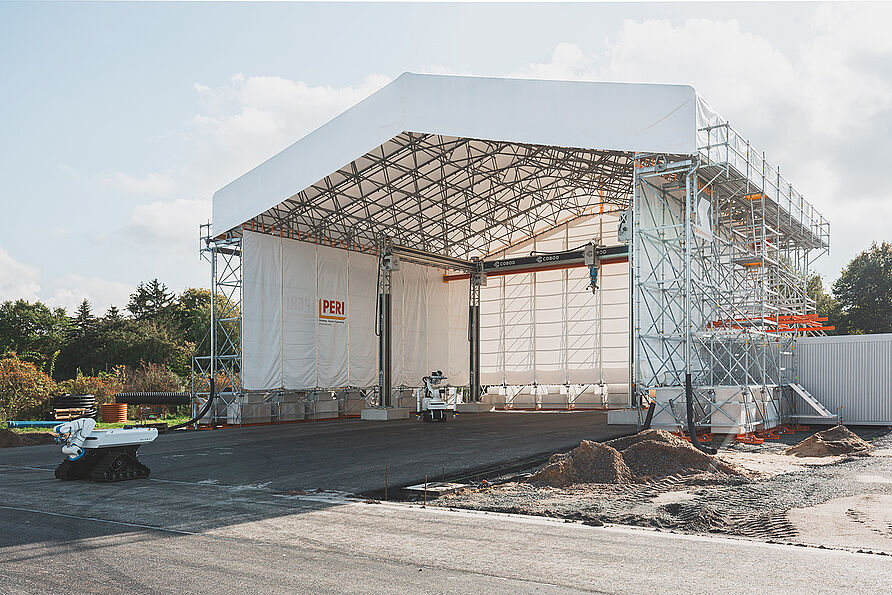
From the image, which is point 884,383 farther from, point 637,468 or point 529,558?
point 529,558

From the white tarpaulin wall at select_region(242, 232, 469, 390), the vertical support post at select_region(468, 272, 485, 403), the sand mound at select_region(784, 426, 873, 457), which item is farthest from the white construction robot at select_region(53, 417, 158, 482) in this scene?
A: the vertical support post at select_region(468, 272, 485, 403)

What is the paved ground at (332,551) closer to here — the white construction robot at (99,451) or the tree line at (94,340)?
the white construction robot at (99,451)

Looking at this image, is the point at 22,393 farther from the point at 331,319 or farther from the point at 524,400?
the point at 524,400

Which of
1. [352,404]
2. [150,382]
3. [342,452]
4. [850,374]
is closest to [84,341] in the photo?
[150,382]

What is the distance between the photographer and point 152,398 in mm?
28156

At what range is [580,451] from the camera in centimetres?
1258

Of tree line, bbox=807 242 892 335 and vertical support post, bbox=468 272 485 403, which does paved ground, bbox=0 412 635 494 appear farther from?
tree line, bbox=807 242 892 335

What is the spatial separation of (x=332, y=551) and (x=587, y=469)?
18.9 ft

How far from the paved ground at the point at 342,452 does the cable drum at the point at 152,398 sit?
452 cm

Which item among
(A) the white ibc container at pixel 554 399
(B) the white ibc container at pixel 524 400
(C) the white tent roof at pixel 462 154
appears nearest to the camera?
(C) the white tent roof at pixel 462 154

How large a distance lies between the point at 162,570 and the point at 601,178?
27.7 metres

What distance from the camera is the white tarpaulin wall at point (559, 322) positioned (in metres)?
36.8

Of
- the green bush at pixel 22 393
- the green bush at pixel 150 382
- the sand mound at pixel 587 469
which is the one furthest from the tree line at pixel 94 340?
the sand mound at pixel 587 469

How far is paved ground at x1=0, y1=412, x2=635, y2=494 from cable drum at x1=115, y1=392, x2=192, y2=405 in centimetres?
452
